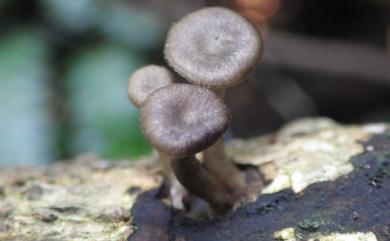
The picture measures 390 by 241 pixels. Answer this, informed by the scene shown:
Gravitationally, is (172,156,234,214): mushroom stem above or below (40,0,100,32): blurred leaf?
below

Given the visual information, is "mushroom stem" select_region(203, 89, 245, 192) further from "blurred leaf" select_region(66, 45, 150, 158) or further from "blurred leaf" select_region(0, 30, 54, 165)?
"blurred leaf" select_region(0, 30, 54, 165)

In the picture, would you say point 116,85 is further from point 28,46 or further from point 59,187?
point 59,187

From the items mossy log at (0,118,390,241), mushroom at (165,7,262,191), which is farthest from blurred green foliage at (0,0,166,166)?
mushroom at (165,7,262,191)

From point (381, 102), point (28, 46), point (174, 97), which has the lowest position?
point (381, 102)

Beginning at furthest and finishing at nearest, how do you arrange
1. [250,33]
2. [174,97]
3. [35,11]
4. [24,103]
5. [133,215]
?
[35,11]
[24,103]
[133,215]
[250,33]
[174,97]

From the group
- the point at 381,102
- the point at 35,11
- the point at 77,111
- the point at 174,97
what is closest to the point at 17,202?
the point at 174,97

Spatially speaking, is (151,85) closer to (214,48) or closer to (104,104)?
(214,48)

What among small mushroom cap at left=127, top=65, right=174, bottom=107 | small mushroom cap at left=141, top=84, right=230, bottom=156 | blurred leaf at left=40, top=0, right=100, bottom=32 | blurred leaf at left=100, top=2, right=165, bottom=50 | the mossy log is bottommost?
the mossy log
